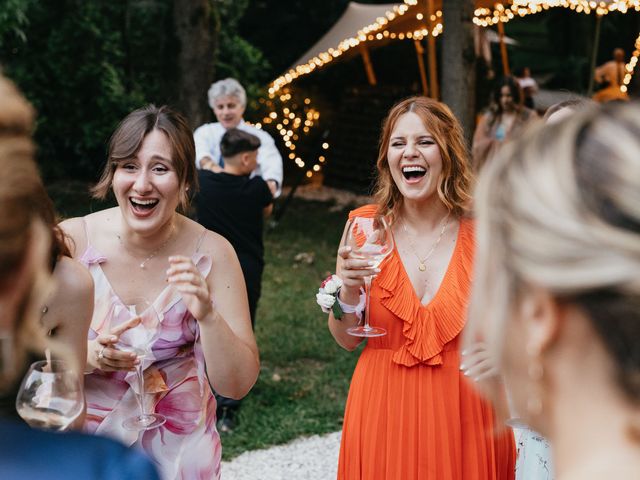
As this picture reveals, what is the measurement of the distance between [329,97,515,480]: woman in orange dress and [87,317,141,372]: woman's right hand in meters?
0.92

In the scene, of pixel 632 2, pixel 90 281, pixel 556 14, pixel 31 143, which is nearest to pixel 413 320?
pixel 90 281

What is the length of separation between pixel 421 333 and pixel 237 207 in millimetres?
3007

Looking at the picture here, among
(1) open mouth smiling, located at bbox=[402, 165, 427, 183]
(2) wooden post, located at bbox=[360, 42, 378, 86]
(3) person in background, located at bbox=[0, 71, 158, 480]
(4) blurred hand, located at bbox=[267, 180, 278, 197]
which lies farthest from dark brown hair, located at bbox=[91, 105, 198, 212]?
(2) wooden post, located at bbox=[360, 42, 378, 86]

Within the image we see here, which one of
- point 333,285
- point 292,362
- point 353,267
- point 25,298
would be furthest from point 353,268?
point 292,362

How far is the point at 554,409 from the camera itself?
1.11 meters

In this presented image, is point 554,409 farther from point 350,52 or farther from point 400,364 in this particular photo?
point 350,52

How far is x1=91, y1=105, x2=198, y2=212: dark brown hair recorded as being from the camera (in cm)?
328

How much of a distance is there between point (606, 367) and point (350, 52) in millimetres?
15361

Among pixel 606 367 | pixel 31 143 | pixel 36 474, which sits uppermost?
pixel 31 143

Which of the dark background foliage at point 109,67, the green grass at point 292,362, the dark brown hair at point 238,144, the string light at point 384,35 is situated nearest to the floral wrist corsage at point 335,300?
the green grass at point 292,362

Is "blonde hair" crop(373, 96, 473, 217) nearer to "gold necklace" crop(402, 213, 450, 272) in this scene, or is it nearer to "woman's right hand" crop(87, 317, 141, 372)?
"gold necklace" crop(402, 213, 450, 272)

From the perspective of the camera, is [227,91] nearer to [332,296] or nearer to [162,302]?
[332,296]

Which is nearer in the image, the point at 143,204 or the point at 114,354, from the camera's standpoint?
the point at 114,354

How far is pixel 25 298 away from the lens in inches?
53.4
